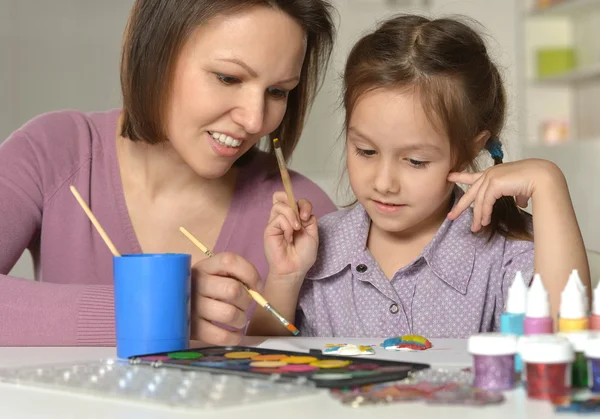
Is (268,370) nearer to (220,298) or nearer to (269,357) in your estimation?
(269,357)

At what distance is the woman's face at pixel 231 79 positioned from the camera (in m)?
1.41

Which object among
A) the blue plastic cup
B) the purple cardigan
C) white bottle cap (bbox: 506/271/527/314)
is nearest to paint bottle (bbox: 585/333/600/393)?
white bottle cap (bbox: 506/271/527/314)

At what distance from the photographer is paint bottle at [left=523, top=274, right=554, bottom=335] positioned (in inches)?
32.2

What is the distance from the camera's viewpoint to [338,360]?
91 cm

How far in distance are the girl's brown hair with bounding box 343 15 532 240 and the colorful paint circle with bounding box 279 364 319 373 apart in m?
0.65

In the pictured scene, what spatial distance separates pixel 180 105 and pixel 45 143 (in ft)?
1.06

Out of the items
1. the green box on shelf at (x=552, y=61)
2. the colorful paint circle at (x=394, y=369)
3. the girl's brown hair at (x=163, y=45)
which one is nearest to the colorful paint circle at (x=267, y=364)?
the colorful paint circle at (x=394, y=369)

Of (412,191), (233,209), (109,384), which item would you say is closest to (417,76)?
(412,191)

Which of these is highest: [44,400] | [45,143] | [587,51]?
[587,51]

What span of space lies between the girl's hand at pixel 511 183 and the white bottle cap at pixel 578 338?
533 millimetres

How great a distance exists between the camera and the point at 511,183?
1.30 m

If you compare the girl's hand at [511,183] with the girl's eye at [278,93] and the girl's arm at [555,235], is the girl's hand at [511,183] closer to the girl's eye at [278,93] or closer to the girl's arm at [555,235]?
the girl's arm at [555,235]

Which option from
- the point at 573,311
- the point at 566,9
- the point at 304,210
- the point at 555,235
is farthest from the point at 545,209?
the point at 566,9

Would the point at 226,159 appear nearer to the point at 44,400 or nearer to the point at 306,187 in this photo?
the point at 306,187
